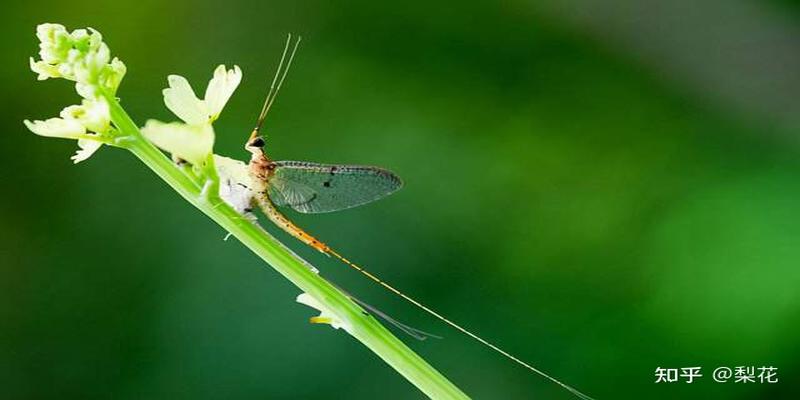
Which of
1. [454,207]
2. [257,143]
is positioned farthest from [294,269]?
[454,207]

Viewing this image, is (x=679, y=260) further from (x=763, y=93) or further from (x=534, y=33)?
(x=534, y=33)

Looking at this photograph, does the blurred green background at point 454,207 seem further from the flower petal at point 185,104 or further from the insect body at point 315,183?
the flower petal at point 185,104

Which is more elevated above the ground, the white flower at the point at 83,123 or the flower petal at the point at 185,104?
the flower petal at the point at 185,104

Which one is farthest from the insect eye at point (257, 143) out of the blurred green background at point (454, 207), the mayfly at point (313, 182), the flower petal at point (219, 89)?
the blurred green background at point (454, 207)

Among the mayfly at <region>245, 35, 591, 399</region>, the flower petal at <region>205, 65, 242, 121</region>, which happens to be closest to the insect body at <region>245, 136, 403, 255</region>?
the mayfly at <region>245, 35, 591, 399</region>

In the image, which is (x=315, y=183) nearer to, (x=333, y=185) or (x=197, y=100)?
(x=333, y=185)

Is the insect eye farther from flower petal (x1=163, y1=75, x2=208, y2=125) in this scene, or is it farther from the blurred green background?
the blurred green background

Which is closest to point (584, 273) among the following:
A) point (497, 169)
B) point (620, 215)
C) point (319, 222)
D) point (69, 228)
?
point (620, 215)
